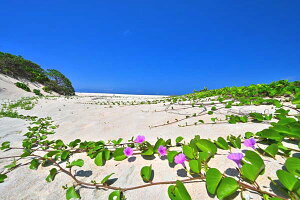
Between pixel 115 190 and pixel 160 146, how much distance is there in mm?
440

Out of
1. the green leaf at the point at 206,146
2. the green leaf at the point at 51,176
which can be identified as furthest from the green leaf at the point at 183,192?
the green leaf at the point at 51,176

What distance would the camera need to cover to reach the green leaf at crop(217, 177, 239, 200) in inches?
24.5

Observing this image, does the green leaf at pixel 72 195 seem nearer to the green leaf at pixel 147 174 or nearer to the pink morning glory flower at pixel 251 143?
the green leaf at pixel 147 174

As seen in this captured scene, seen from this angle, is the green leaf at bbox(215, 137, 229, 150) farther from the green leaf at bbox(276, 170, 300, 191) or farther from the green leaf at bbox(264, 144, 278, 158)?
the green leaf at bbox(276, 170, 300, 191)

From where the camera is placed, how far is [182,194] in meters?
0.66

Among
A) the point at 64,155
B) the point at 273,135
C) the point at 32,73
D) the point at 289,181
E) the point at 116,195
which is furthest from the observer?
the point at 32,73

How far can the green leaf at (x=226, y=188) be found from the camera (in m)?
0.62

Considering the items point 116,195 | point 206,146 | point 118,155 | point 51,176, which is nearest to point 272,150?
point 206,146

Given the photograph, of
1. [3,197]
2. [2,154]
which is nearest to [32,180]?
[3,197]

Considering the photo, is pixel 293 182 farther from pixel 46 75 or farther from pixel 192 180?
pixel 46 75

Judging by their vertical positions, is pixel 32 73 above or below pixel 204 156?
above

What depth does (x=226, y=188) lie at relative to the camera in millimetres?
641

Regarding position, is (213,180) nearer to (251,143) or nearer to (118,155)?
(251,143)

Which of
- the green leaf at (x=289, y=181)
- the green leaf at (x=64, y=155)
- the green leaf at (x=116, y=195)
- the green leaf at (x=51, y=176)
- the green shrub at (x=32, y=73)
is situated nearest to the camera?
the green leaf at (x=289, y=181)
